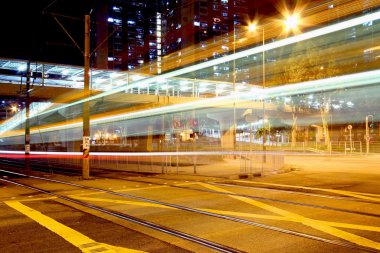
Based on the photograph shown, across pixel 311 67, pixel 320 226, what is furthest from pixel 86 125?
pixel 311 67

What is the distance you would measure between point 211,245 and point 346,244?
2.24 meters

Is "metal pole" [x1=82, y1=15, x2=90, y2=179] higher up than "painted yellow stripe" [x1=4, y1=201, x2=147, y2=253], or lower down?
higher up

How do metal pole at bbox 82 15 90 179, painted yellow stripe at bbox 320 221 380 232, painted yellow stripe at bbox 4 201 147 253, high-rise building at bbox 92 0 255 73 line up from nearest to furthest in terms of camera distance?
painted yellow stripe at bbox 4 201 147 253 → painted yellow stripe at bbox 320 221 380 232 → metal pole at bbox 82 15 90 179 → high-rise building at bbox 92 0 255 73

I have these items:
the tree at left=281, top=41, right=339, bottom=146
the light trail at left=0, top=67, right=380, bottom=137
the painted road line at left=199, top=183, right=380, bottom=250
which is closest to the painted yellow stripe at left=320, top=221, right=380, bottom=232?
the painted road line at left=199, top=183, right=380, bottom=250

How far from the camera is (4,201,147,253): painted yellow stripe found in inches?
261

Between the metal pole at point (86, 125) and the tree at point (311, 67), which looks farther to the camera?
the tree at point (311, 67)

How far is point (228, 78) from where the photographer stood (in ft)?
396

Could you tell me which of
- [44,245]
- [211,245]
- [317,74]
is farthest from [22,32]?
[317,74]

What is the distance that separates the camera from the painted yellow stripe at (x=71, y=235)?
21.7ft

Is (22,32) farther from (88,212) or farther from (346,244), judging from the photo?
(346,244)

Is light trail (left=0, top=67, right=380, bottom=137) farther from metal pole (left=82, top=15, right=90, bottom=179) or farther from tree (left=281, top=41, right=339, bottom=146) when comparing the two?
tree (left=281, top=41, right=339, bottom=146)

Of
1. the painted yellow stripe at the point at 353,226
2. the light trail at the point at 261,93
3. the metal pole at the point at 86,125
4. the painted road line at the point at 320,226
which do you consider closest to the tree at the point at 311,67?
the light trail at the point at 261,93

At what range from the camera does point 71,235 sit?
7652 mm

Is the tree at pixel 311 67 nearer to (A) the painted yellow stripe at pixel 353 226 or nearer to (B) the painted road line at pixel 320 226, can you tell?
(B) the painted road line at pixel 320 226
